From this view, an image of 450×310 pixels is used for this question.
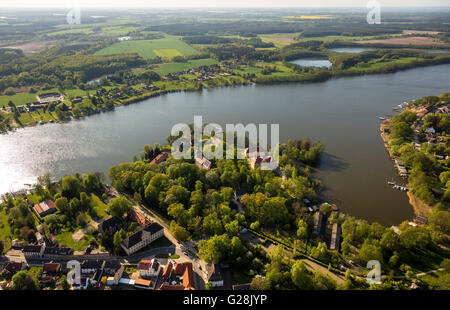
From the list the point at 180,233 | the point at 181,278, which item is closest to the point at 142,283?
the point at 181,278

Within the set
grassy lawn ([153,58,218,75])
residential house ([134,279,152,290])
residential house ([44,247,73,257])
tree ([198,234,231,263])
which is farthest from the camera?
grassy lawn ([153,58,218,75])

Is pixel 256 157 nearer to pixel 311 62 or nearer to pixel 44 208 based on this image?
pixel 44 208

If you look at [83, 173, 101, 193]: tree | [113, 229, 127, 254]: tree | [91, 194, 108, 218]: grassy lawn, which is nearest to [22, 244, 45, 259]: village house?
[113, 229, 127, 254]: tree

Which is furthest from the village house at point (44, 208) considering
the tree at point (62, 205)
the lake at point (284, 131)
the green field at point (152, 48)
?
the green field at point (152, 48)

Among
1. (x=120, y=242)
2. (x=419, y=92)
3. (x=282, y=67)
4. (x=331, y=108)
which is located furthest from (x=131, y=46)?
(x=120, y=242)

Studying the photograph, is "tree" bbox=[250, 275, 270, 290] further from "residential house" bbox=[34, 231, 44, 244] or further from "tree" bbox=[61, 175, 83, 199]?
"tree" bbox=[61, 175, 83, 199]

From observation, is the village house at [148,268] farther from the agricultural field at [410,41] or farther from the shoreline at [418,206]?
the agricultural field at [410,41]

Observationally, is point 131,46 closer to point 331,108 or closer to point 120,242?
point 331,108
